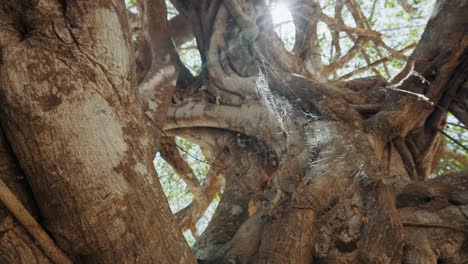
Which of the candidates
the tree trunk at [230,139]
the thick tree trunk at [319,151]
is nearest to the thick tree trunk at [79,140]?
the tree trunk at [230,139]

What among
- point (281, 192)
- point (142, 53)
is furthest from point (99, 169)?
point (142, 53)

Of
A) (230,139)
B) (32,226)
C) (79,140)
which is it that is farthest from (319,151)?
(32,226)

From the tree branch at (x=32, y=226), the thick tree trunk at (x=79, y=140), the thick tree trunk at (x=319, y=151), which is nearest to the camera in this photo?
the tree branch at (x=32, y=226)

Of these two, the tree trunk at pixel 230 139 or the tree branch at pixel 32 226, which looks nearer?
the tree branch at pixel 32 226

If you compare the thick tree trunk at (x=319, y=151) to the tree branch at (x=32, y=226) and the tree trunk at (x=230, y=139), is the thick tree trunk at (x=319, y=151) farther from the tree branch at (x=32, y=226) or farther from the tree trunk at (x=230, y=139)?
the tree branch at (x=32, y=226)

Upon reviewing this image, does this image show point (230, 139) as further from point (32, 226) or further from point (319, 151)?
point (32, 226)

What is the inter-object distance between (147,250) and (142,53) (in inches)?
78.1

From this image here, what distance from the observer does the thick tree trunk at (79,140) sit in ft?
3.81

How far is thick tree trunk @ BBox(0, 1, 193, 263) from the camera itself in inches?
45.7

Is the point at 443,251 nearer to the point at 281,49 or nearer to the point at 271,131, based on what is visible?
the point at 271,131

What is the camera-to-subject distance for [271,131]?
266cm

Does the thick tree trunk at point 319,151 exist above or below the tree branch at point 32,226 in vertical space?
below

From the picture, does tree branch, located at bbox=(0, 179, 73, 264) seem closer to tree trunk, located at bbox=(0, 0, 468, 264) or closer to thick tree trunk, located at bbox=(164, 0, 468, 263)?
tree trunk, located at bbox=(0, 0, 468, 264)

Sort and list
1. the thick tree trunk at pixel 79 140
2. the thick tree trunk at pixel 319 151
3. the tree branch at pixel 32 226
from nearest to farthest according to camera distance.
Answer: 1. the tree branch at pixel 32 226
2. the thick tree trunk at pixel 79 140
3. the thick tree trunk at pixel 319 151
